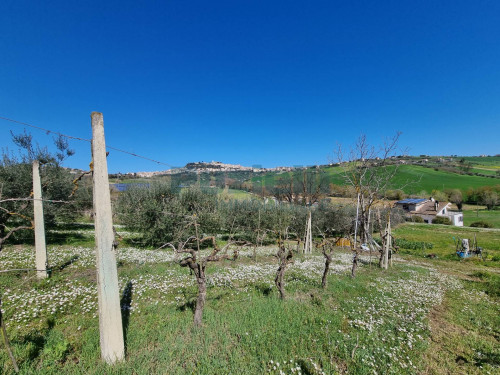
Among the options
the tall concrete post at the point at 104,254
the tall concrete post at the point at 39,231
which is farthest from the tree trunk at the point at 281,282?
the tall concrete post at the point at 39,231

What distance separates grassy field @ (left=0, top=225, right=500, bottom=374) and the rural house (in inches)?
2573

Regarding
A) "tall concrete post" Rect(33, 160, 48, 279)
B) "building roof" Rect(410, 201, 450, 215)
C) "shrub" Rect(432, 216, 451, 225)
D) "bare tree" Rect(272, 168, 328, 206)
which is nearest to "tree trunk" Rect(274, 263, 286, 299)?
"tall concrete post" Rect(33, 160, 48, 279)

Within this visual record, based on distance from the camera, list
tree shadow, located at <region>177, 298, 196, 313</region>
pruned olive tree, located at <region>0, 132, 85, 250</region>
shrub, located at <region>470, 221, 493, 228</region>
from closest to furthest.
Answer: tree shadow, located at <region>177, 298, 196, 313</region>, pruned olive tree, located at <region>0, 132, 85, 250</region>, shrub, located at <region>470, 221, 493, 228</region>

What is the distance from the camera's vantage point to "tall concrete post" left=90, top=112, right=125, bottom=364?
4.16 metres

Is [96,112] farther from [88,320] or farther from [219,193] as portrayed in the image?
[219,193]

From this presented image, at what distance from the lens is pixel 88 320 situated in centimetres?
632

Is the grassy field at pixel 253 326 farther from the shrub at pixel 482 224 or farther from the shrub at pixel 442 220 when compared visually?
the shrub at pixel 442 220

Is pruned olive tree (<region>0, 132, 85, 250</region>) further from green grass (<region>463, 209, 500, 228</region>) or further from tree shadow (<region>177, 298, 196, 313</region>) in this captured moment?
green grass (<region>463, 209, 500, 228</region>)

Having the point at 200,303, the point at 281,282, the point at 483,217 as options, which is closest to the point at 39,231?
the point at 200,303

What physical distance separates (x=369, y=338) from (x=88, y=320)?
831 cm

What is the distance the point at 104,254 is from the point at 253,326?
4606 mm

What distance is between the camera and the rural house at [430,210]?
59156mm

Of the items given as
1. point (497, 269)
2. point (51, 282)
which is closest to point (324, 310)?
point (51, 282)

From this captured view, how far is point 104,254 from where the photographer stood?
4.20 metres
